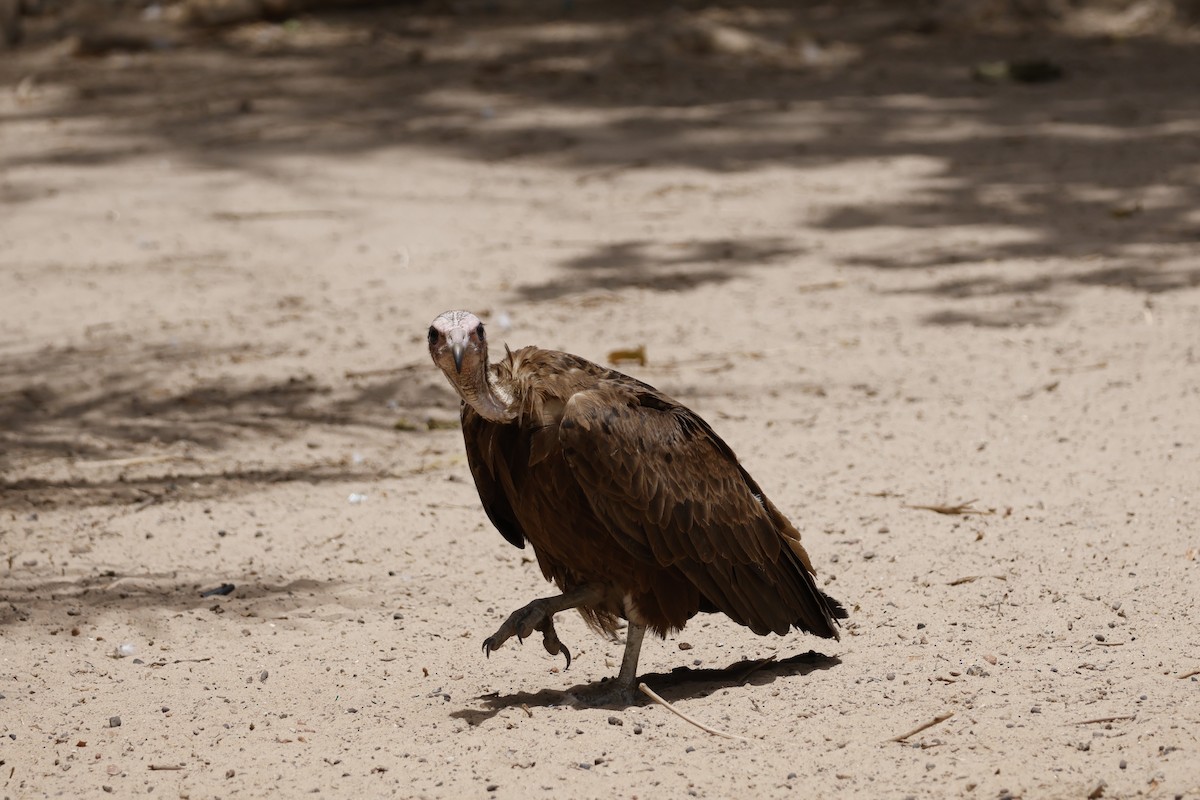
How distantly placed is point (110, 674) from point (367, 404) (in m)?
2.48

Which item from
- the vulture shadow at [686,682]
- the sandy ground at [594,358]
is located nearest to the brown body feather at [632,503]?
the vulture shadow at [686,682]

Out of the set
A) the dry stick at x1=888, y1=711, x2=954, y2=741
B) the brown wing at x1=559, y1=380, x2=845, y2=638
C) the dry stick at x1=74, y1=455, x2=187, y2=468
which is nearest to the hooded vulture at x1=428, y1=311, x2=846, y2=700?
the brown wing at x1=559, y1=380, x2=845, y2=638

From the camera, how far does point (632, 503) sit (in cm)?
389

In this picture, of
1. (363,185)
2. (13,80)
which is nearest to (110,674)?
(363,185)

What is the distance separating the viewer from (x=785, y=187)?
9633mm

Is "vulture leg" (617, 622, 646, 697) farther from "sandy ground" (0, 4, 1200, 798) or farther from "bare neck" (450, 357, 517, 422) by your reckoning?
"bare neck" (450, 357, 517, 422)

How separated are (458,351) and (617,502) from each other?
0.60 meters

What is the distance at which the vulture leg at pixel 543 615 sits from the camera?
13.1ft

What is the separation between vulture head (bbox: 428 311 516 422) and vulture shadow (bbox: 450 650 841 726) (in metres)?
0.88

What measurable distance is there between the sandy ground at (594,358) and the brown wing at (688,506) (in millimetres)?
253

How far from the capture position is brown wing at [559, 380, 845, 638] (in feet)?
12.6

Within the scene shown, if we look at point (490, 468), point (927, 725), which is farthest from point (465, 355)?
point (927, 725)

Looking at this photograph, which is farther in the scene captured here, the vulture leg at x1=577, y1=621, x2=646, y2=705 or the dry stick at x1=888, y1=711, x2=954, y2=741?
the vulture leg at x1=577, y1=621, x2=646, y2=705

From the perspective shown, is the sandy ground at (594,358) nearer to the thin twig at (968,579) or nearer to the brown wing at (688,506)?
the thin twig at (968,579)
